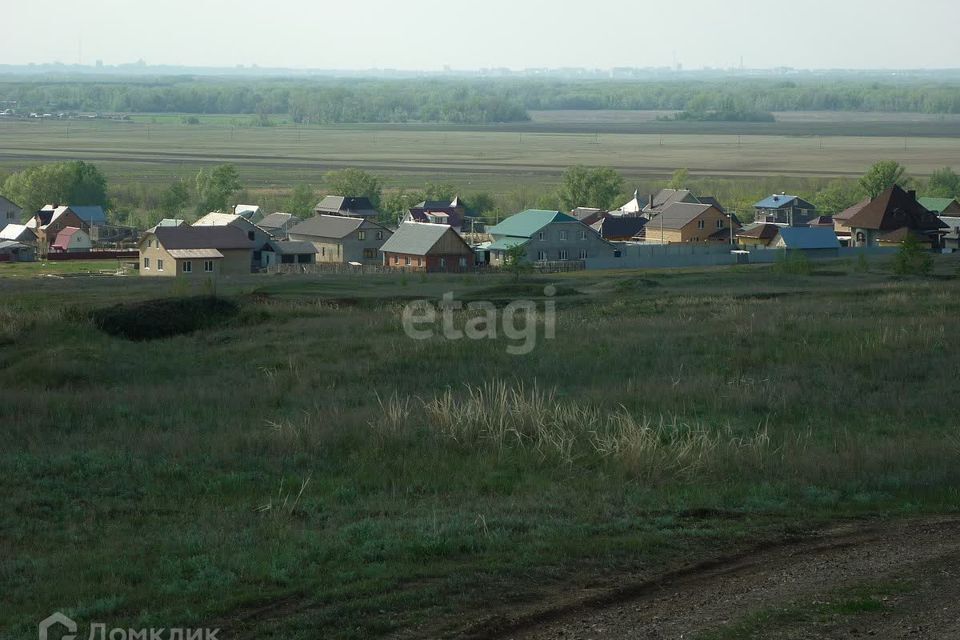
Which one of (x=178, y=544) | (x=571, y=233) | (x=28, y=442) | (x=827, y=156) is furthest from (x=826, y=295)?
(x=827, y=156)

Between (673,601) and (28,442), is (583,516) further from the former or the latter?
(28,442)

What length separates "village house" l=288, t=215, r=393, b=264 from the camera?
68.0 metres

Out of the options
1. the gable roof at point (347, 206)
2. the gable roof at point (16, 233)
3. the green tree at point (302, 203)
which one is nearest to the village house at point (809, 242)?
the gable roof at point (347, 206)

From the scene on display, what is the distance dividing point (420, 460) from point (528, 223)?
2121 inches

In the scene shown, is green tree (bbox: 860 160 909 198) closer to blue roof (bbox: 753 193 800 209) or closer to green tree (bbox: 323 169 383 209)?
blue roof (bbox: 753 193 800 209)

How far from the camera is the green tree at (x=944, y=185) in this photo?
90.9 m

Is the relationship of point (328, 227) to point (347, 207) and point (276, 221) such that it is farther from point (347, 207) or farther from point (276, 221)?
point (347, 207)

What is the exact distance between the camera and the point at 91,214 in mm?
81375

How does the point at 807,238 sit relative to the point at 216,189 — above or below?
above

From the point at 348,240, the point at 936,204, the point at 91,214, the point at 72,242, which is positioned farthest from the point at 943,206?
the point at 91,214

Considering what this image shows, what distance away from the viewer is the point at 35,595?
332 inches

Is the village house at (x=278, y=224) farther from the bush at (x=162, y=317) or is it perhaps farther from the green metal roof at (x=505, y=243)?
the bush at (x=162, y=317)

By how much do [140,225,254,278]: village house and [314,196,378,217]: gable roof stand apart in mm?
22858

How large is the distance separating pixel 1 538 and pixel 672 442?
6579 mm
